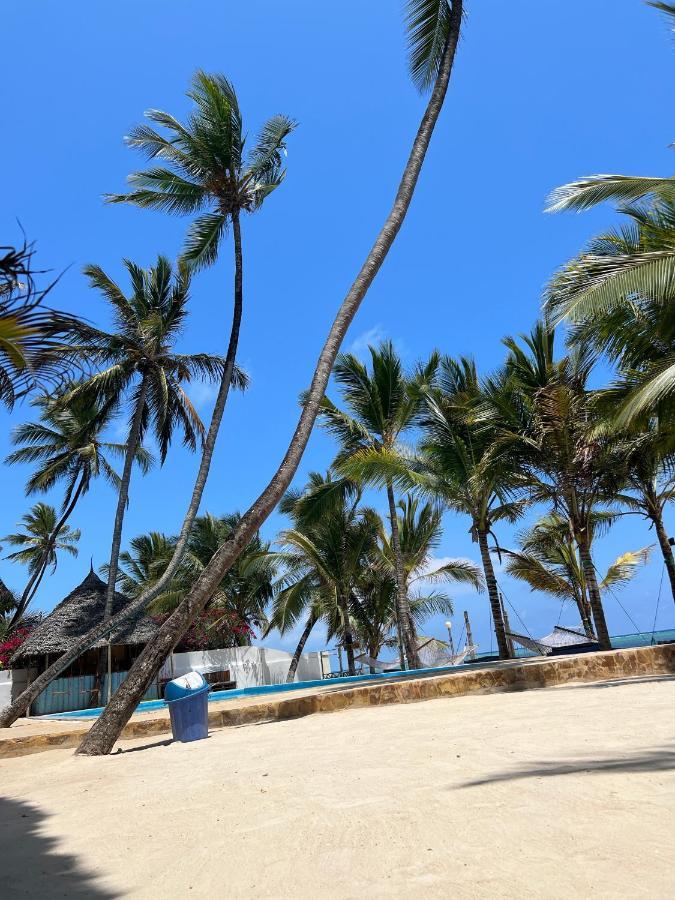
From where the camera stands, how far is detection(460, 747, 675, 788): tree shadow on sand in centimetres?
335

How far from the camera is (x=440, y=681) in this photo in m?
9.40

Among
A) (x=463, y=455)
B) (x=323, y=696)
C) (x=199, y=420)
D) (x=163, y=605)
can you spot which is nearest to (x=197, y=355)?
(x=199, y=420)

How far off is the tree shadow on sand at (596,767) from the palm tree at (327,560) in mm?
15837

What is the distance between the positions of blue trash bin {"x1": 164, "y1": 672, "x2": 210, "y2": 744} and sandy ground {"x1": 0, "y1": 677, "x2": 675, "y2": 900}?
1975mm

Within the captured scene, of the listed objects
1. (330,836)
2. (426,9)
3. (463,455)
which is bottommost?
(330,836)

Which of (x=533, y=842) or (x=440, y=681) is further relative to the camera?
(x=440, y=681)

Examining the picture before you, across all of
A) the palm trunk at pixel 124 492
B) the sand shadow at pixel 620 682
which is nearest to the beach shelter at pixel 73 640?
the palm trunk at pixel 124 492

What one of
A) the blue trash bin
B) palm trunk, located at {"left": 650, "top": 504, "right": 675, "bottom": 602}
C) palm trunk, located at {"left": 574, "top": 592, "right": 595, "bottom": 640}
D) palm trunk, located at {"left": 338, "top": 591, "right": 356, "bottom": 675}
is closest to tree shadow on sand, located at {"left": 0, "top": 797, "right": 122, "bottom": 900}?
the blue trash bin

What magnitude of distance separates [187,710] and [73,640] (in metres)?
12.2

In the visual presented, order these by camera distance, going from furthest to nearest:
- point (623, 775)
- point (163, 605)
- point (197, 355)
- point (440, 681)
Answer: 1. point (163, 605)
2. point (197, 355)
3. point (440, 681)
4. point (623, 775)

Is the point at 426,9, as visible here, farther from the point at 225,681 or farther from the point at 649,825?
the point at 225,681

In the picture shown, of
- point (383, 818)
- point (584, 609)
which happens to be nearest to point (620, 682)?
point (383, 818)

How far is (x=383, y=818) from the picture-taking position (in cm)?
305

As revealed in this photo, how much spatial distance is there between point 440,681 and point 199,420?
9747 millimetres
